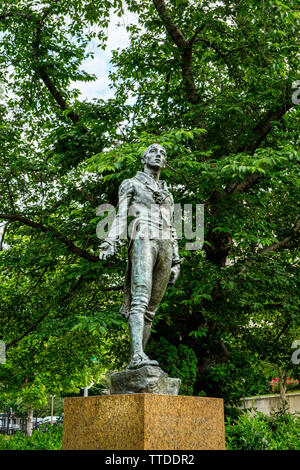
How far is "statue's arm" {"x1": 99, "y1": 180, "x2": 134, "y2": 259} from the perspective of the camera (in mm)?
5016

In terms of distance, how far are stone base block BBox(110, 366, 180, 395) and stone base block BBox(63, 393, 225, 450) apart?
20 cm

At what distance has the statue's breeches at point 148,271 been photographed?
5.03m

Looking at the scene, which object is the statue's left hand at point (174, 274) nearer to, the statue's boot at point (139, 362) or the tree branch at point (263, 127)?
the statue's boot at point (139, 362)

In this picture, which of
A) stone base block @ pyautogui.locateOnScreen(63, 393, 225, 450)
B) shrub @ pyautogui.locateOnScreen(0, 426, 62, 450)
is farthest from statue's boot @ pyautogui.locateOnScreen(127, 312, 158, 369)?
shrub @ pyautogui.locateOnScreen(0, 426, 62, 450)

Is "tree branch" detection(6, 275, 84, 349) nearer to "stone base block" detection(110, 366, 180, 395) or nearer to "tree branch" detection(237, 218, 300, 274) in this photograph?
"tree branch" detection(237, 218, 300, 274)

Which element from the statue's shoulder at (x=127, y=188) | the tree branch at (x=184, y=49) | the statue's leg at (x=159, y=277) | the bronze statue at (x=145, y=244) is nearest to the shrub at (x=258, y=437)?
the statue's leg at (x=159, y=277)

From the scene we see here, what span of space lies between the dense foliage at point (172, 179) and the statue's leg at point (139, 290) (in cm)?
387

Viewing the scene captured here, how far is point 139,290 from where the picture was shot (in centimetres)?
504

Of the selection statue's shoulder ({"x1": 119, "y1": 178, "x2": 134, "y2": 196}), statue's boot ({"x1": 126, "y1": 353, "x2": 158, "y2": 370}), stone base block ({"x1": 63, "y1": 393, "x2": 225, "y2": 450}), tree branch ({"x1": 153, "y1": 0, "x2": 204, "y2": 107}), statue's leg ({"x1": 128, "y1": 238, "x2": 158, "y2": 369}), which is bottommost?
stone base block ({"x1": 63, "y1": 393, "x2": 225, "y2": 450})

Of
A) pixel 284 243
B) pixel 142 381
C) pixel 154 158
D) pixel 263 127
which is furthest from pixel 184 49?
pixel 142 381

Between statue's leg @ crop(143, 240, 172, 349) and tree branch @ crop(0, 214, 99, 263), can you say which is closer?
statue's leg @ crop(143, 240, 172, 349)

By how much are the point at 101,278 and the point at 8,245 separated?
371 centimetres

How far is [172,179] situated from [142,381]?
5804 mm
